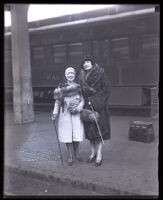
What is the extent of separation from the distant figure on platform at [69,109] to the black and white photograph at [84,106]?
16 mm

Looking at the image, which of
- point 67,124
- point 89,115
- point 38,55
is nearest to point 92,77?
point 89,115

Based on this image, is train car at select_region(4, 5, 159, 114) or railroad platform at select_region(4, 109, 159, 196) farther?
train car at select_region(4, 5, 159, 114)

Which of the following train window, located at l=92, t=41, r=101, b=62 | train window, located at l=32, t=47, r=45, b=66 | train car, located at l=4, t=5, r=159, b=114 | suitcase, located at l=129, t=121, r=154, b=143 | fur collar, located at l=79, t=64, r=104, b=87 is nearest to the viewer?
fur collar, located at l=79, t=64, r=104, b=87

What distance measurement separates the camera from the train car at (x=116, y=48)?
Answer: 9.82 m

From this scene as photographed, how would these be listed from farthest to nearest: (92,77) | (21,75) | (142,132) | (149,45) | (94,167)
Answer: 1. (21,75)
2. (149,45)
3. (142,132)
4. (94,167)
5. (92,77)

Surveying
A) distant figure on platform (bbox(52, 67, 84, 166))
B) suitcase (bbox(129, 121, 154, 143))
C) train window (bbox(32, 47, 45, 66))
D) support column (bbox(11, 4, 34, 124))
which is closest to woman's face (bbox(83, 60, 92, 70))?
distant figure on platform (bbox(52, 67, 84, 166))

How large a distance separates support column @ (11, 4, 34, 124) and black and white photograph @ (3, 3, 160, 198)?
0.03 meters

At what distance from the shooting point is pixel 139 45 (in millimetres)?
10055

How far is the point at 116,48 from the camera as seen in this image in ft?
34.7

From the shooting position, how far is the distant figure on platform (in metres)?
5.34

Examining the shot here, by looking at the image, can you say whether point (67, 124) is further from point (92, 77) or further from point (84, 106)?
point (92, 77)

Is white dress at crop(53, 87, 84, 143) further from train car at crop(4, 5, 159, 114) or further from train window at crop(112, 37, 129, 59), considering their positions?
train window at crop(112, 37, 129, 59)

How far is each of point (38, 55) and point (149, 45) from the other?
4.36 meters

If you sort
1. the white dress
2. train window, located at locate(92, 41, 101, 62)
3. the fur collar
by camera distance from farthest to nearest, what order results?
train window, located at locate(92, 41, 101, 62)
the white dress
the fur collar
